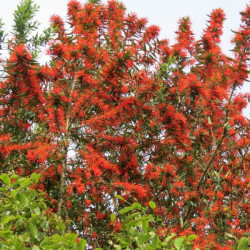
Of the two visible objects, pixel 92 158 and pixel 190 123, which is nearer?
pixel 92 158

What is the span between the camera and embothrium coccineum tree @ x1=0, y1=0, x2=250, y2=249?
239 inches

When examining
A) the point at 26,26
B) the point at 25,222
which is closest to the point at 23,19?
the point at 26,26

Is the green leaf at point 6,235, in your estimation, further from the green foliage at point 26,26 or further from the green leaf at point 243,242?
the green foliage at point 26,26

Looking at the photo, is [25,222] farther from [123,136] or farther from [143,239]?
[123,136]

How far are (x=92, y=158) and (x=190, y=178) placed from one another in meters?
1.91

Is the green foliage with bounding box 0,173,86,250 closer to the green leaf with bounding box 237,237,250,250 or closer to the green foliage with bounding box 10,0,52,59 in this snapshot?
the green leaf with bounding box 237,237,250,250

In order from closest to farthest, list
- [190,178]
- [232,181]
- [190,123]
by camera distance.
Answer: [232,181] → [190,178] → [190,123]

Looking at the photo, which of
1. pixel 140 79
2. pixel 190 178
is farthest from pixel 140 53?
pixel 190 178

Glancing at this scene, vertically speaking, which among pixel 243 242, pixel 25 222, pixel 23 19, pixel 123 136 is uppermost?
pixel 23 19

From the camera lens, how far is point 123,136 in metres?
6.89

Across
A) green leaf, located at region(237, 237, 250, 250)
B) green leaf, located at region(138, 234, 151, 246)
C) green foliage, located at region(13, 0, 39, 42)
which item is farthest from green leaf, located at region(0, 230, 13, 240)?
green foliage, located at region(13, 0, 39, 42)

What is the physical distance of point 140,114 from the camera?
7.22 meters

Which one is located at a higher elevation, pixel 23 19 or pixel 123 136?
pixel 23 19

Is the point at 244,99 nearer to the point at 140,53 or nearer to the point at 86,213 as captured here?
the point at 140,53
